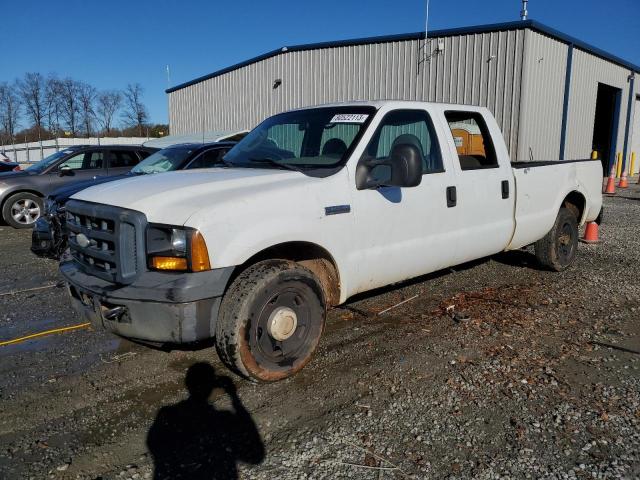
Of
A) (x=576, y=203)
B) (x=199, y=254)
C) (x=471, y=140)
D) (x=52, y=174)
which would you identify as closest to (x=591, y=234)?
(x=576, y=203)

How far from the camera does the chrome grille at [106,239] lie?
3035 millimetres

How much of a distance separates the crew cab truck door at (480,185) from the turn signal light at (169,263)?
2564 mm

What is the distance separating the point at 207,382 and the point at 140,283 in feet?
3.08

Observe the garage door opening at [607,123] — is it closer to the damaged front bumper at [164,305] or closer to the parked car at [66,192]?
the parked car at [66,192]

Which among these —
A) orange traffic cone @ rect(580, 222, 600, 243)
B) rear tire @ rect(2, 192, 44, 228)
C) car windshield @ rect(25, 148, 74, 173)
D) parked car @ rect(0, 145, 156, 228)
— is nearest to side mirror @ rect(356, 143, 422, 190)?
orange traffic cone @ rect(580, 222, 600, 243)

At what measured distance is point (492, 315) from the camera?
4.79m

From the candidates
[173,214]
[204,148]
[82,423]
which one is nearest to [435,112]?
[173,214]

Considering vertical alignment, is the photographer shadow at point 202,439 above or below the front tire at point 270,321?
below

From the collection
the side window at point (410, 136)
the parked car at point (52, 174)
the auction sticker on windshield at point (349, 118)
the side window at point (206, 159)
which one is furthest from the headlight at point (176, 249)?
the parked car at point (52, 174)

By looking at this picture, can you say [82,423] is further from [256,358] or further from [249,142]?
[249,142]

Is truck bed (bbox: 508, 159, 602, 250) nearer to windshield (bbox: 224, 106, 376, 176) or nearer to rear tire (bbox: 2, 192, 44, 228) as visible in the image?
windshield (bbox: 224, 106, 376, 176)

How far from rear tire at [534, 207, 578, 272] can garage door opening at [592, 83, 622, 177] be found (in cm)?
1810

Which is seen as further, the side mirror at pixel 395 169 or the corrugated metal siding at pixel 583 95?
the corrugated metal siding at pixel 583 95

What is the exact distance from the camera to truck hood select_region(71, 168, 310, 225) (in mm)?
3053
